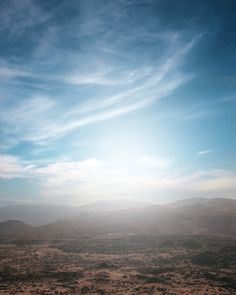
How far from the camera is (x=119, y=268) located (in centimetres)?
3469

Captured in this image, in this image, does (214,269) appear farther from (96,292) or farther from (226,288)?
(96,292)

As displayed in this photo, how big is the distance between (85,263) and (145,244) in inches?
737

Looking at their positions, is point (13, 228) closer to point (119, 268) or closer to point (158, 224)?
point (158, 224)

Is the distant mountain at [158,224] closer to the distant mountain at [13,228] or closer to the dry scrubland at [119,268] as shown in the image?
the distant mountain at [13,228]

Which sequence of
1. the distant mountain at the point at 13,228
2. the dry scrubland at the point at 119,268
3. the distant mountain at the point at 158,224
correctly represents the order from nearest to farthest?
the dry scrubland at the point at 119,268 < the distant mountain at the point at 158,224 < the distant mountain at the point at 13,228

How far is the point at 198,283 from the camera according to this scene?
2741cm

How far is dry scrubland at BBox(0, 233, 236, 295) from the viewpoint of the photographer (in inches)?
1018

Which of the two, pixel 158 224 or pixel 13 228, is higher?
pixel 158 224

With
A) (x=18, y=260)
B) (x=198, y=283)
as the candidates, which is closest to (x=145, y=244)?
(x=18, y=260)

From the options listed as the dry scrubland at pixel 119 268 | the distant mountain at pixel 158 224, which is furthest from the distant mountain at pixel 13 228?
the dry scrubland at pixel 119 268

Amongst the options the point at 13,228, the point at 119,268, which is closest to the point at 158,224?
the point at 119,268

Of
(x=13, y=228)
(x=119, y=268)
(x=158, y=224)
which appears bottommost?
(x=119, y=268)

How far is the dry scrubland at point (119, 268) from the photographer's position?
25848 millimetres

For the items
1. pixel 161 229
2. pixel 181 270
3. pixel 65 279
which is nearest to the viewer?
pixel 65 279
